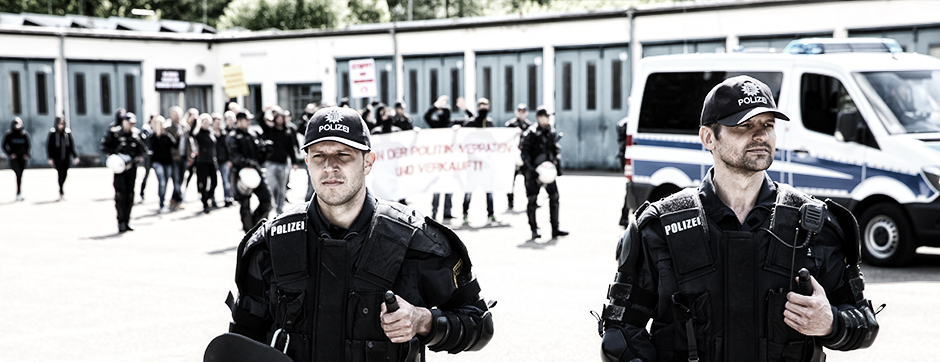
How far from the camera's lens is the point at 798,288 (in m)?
3.12

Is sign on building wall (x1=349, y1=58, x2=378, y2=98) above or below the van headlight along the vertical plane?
above

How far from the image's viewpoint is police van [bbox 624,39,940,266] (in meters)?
10.3

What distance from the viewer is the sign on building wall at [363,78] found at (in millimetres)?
23016

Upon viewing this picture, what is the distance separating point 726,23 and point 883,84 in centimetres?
1537

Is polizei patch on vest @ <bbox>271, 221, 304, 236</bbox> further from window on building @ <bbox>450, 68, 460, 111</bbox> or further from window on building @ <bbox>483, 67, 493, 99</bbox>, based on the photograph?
window on building @ <bbox>450, 68, 460, 111</bbox>

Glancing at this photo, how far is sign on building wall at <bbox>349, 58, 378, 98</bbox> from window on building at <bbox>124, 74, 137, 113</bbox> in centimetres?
1508

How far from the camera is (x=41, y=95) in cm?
3344

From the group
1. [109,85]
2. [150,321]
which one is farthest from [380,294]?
[109,85]

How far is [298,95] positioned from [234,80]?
11998mm

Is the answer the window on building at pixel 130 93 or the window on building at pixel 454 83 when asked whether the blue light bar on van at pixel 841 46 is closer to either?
the window on building at pixel 454 83

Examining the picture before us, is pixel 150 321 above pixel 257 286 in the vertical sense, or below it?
below

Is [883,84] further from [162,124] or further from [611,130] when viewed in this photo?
[611,130]

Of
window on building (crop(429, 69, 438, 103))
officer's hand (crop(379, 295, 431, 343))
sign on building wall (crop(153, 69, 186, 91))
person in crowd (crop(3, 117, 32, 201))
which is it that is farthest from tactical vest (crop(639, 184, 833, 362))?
sign on building wall (crop(153, 69, 186, 91))

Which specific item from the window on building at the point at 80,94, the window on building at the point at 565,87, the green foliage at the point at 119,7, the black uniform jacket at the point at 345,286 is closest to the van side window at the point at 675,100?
the black uniform jacket at the point at 345,286
